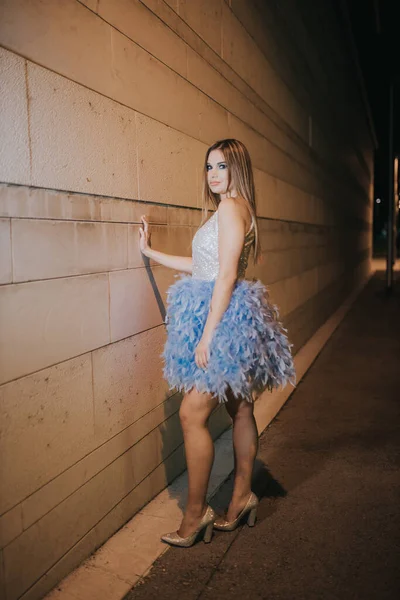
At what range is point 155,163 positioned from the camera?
3.29m

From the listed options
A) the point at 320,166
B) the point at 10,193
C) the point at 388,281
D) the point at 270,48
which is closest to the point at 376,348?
the point at 320,166

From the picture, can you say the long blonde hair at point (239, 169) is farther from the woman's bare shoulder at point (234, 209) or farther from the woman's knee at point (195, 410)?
the woman's knee at point (195, 410)

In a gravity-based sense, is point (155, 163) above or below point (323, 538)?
above

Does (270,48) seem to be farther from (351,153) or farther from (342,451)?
(351,153)

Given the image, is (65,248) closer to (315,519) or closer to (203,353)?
(203,353)

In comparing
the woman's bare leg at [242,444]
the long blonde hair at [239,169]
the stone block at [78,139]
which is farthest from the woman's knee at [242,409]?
the stone block at [78,139]

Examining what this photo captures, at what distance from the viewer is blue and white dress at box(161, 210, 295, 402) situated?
105 inches

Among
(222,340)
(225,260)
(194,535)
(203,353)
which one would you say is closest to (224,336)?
(222,340)

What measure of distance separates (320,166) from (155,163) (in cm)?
737

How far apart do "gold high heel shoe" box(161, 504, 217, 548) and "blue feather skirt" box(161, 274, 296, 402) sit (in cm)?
65

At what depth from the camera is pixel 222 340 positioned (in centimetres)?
265

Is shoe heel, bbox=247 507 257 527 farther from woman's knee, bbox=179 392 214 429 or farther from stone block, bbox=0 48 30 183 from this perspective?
stone block, bbox=0 48 30 183

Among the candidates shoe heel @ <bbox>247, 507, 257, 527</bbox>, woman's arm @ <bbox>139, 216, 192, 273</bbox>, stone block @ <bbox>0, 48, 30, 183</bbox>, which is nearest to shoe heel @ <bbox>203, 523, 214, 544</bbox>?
shoe heel @ <bbox>247, 507, 257, 527</bbox>

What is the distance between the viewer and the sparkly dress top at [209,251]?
110 inches
